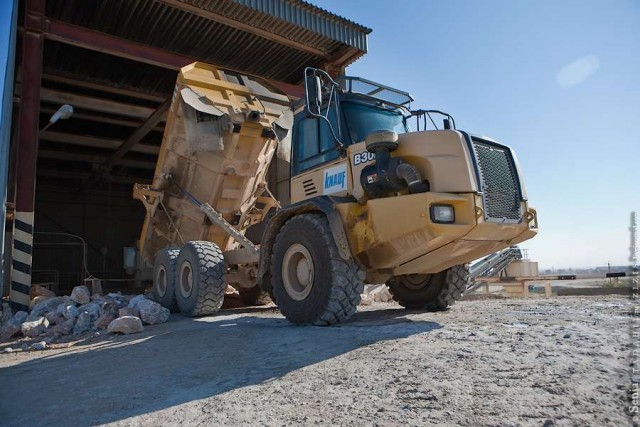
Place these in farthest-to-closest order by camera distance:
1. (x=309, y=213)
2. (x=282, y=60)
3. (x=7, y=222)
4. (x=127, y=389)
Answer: (x=282, y=60), (x=7, y=222), (x=309, y=213), (x=127, y=389)

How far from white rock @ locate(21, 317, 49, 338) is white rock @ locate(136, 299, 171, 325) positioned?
131 centimetres

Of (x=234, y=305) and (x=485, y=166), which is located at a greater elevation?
(x=485, y=166)

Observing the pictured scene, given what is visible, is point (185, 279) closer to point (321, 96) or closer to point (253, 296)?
point (253, 296)

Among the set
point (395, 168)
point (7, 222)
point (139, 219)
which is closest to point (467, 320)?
point (395, 168)

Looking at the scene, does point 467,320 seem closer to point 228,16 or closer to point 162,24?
point 228,16

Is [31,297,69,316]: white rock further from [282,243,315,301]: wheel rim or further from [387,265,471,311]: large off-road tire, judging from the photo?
[387,265,471,311]: large off-road tire

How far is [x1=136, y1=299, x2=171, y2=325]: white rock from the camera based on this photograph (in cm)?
629

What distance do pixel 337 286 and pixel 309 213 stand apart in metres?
1.01

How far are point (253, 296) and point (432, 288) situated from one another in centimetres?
389

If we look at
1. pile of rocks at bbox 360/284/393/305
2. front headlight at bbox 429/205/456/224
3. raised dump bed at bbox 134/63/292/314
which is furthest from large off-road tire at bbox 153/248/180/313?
front headlight at bbox 429/205/456/224

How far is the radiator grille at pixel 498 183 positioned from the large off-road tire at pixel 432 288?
5.09ft

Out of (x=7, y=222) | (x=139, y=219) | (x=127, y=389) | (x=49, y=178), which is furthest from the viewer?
(x=139, y=219)

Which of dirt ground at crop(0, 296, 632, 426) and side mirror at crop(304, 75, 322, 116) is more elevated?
side mirror at crop(304, 75, 322, 116)

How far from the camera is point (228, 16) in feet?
32.5
